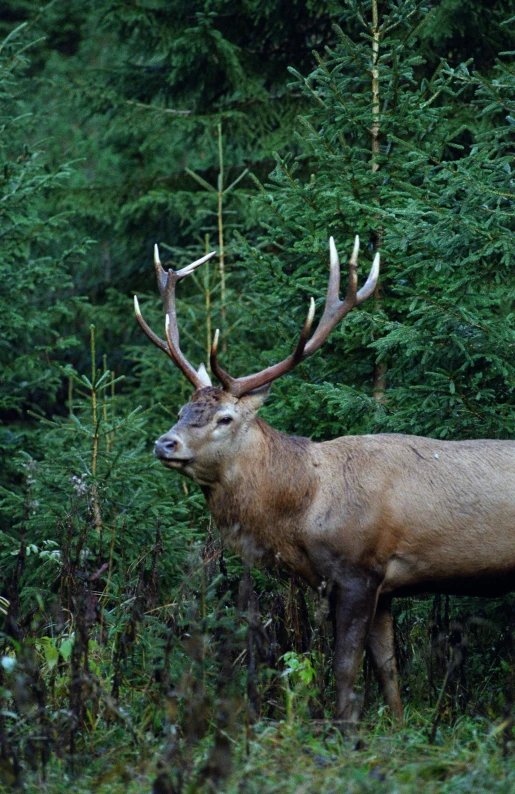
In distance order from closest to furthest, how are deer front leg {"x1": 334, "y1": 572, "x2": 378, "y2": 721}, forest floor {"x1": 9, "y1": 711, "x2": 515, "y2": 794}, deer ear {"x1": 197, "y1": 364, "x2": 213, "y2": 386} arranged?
1. forest floor {"x1": 9, "y1": 711, "x2": 515, "y2": 794}
2. deer front leg {"x1": 334, "y1": 572, "x2": 378, "y2": 721}
3. deer ear {"x1": 197, "y1": 364, "x2": 213, "y2": 386}

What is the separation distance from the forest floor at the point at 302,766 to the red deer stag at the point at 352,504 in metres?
0.73

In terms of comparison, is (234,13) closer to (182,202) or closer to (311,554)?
(182,202)

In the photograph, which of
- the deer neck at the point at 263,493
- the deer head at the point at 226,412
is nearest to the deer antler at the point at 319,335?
the deer head at the point at 226,412

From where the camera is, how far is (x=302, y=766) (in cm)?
442

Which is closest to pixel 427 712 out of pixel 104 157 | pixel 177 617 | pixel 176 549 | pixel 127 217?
pixel 177 617

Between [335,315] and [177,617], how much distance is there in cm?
203

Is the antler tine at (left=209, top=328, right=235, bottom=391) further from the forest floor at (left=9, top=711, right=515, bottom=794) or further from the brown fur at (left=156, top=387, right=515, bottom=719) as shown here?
the forest floor at (left=9, top=711, right=515, bottom=794)

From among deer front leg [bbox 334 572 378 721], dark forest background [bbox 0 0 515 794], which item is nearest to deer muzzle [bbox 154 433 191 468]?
dark forest background [bbox 0 0 515 794]

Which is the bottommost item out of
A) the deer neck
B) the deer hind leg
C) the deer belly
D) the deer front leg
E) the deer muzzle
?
the deer hind leg

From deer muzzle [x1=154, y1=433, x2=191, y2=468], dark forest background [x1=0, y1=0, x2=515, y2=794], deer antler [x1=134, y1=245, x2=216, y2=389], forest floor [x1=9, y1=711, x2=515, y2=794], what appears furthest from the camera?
deer antler [x1=134, y1=245, x2=216, y2=389]

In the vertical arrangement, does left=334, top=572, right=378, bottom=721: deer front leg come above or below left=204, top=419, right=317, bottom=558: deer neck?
below

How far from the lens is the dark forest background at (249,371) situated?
4812 millimetres

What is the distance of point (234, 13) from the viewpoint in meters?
11.1

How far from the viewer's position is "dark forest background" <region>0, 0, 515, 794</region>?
4812 millimetres
